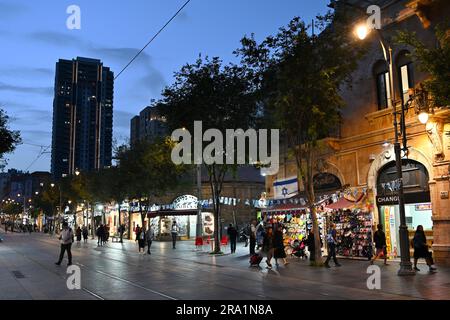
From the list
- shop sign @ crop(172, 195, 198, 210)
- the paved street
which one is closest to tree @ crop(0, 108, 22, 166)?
the paved street

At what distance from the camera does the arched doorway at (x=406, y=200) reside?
20.0 meters

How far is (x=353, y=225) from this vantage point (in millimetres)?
22750

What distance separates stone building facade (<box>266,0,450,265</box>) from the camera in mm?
18766

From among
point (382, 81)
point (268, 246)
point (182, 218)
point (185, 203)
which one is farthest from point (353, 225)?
point (182, 218)

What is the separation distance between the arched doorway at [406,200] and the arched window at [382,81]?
121 inches

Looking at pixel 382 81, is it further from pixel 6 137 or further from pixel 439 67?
pixel 6 137

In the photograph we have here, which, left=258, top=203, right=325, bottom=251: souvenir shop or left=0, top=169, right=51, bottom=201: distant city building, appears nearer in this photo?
left=258, top=203, right=325, bottom=251: souvenir shop

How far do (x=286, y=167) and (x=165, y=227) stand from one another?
72.5ft

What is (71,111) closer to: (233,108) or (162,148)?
(162,148)

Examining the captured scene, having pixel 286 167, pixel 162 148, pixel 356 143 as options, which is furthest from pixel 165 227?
pixel 356 143

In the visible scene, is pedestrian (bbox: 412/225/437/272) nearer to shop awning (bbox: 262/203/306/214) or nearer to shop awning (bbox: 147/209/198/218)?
shop awning (bbox: 262/203/306/214)

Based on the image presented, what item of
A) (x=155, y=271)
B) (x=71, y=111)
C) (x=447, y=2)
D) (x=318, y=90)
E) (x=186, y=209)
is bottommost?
(x=155, y=271)

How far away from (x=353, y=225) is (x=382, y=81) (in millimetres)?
7153

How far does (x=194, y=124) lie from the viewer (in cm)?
2672
